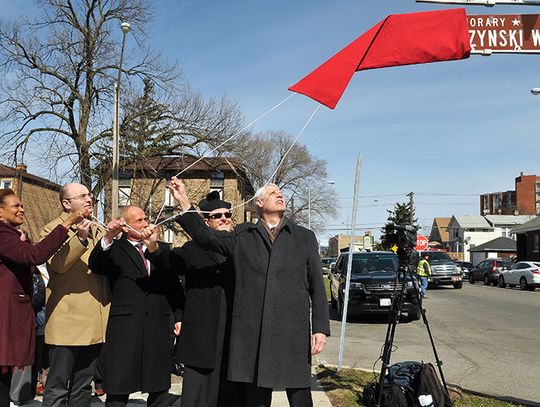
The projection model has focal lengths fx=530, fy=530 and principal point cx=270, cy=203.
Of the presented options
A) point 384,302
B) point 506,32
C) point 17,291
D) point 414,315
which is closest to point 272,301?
point 17,291

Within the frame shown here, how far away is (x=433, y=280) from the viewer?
2719 cm

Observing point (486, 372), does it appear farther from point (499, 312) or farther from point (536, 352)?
point (499, 312)

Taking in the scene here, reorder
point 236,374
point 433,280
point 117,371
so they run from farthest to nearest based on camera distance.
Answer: point 433,280 → point 117,371 → point 236,374

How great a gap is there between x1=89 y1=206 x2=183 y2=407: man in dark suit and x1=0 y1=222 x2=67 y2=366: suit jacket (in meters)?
0.49

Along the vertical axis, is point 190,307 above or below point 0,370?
above

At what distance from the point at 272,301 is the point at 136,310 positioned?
1.14 metres

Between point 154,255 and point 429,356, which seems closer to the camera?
point 154,255

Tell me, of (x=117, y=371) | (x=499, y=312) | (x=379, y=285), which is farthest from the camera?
(x=499, y=312)

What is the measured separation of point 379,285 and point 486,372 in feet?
18.2

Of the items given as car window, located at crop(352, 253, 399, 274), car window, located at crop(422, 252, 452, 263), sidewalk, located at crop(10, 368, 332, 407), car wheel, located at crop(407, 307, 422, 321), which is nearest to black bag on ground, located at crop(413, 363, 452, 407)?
sidewalk, located at crop(10, 368, 332, 407)

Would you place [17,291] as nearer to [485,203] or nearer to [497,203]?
[497,203]

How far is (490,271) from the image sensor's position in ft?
114

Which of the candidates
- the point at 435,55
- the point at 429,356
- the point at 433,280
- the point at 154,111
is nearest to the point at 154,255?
the point at 435,55

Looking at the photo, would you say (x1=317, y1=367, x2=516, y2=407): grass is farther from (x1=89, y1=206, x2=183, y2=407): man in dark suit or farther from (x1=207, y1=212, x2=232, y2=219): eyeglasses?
(x1=207, y1=212, x2=232, y2=219): eyeglasses
